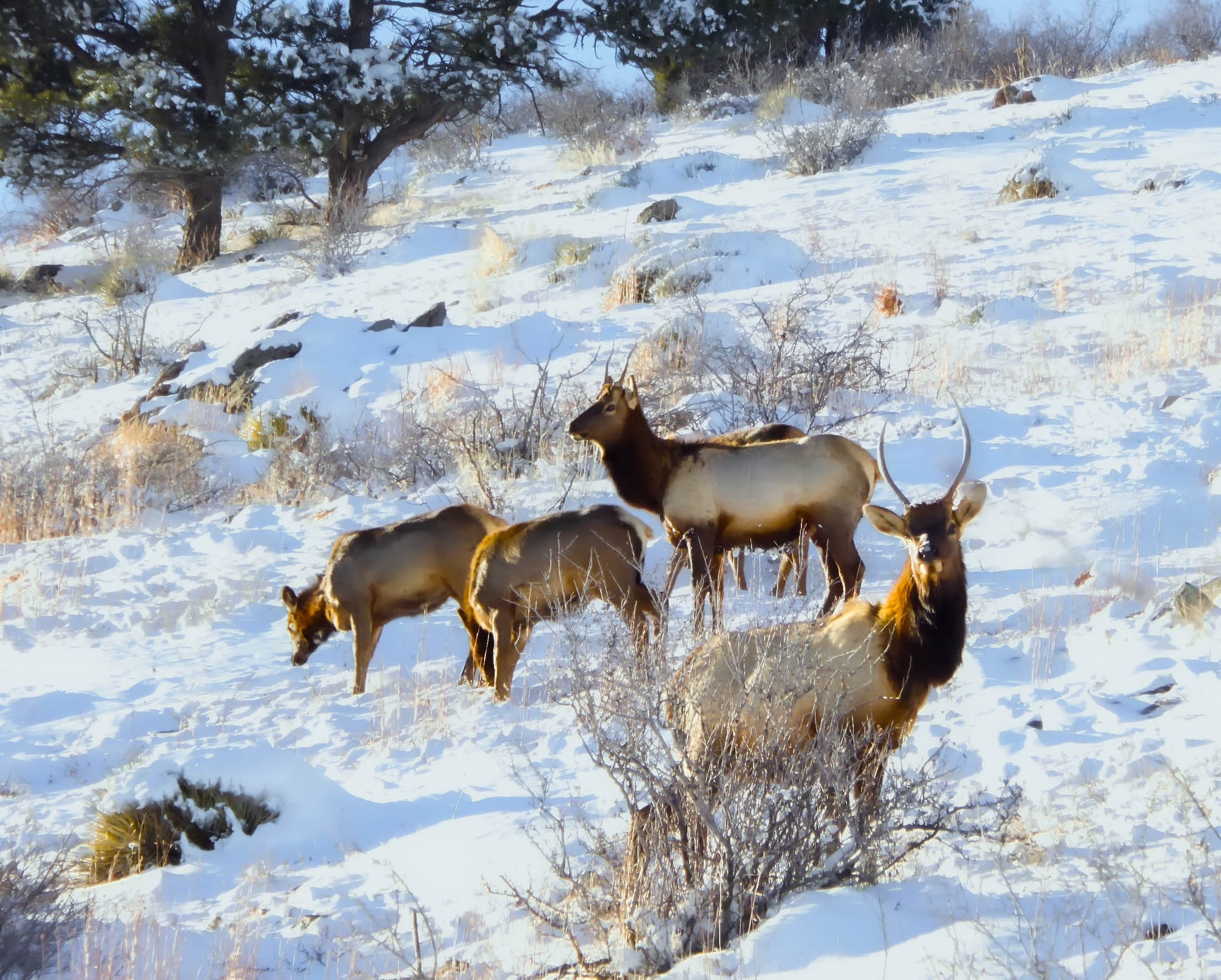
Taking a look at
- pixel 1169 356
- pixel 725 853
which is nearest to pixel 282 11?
pixel 1169 356

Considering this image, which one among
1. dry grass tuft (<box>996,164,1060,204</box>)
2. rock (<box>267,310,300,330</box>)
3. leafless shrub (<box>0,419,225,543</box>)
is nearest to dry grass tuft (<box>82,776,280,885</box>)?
leafless shrub (<box>0,419,225,543</box>)

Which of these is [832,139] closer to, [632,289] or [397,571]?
[632,289]

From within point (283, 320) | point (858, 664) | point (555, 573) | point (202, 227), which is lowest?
point (555, 573)

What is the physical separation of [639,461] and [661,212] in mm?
10362

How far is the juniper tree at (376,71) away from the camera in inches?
816

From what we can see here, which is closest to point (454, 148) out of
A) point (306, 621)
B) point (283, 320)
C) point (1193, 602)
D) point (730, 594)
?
point (283, 320)

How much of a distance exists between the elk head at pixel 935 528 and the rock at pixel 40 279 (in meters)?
21.6

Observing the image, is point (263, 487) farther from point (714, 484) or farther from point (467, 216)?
point (467, 216)

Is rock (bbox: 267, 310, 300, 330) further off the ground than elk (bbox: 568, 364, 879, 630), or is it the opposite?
rock (bbox: 267, 310, 300, 330)

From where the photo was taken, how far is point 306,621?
741cm

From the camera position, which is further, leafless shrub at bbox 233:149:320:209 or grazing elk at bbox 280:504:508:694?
leafless shrub at bbox 233:149:320:209

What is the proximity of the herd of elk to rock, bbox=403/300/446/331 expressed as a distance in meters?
7.38

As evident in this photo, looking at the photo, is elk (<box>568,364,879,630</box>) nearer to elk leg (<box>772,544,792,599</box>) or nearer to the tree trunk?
elk leg (<box>772,544,792,599</box>)

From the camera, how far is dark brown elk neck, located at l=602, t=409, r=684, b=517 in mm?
7465
